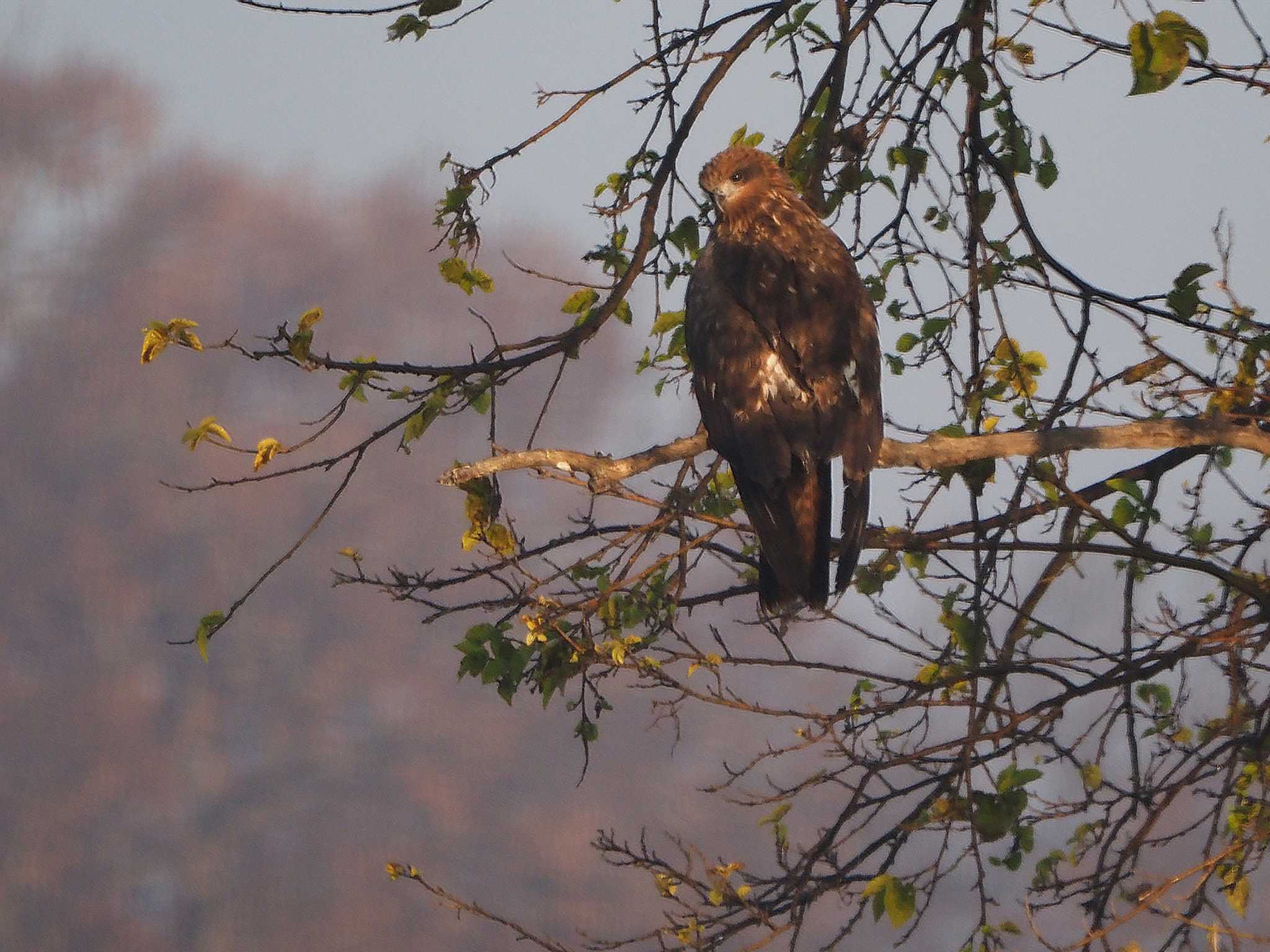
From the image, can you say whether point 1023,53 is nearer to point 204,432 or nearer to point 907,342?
point 907,342

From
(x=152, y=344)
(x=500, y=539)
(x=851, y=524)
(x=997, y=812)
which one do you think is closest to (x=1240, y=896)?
(x=997, y=812)

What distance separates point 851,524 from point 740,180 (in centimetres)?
96

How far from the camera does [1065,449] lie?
218 cm

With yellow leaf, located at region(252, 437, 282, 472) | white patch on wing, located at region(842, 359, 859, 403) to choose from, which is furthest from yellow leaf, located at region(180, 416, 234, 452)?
white patch on wing, located at region(842, 359, 859, 403)

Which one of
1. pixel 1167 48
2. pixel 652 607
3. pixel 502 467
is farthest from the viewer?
pixel 652 607

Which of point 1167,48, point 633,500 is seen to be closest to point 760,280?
point 633,500

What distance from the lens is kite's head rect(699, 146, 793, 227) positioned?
2.79 meters

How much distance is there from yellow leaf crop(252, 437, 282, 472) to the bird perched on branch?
0.77 metres

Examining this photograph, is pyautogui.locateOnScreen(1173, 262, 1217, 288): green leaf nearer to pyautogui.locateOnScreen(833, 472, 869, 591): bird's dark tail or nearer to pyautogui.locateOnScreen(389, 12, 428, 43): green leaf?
pyautogui.locateOnScreen(833, 472, 869, 591): bird's dark tail

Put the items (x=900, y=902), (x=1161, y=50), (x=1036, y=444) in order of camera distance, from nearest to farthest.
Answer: (x=1161, y=50), (x=900, y=902), (x=1036, y=444)

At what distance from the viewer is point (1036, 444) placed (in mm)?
2176

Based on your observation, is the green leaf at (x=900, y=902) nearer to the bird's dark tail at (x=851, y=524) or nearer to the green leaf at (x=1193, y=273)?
the bird's dark tail at (x=851, y=524)

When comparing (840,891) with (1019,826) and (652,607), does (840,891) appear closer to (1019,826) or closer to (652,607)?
(1019,826)

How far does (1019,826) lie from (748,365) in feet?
3.24
